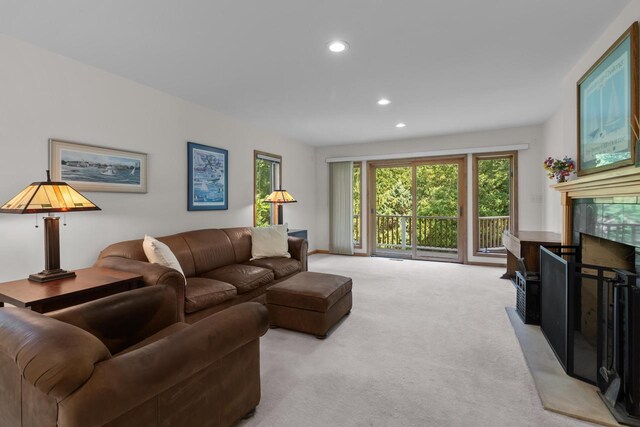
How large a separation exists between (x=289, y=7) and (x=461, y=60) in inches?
64.4

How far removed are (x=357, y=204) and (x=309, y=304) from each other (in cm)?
433

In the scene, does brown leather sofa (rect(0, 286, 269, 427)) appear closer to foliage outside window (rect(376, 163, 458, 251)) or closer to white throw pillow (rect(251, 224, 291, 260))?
white throw pillow (rect(251, 224, 291, 260))

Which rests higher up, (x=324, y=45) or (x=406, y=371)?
(x=324, y=45)

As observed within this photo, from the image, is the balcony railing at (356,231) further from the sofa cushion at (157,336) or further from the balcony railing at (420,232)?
the sofa cushion at (157,336)

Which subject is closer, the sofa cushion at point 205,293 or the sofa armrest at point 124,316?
the sofa armrest at point 124,316

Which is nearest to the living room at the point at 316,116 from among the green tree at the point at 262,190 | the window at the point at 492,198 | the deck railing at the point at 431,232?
the green tree at the point at 262,190

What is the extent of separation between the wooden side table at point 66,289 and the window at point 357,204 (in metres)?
4.96

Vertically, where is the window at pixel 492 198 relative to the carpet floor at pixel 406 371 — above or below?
above

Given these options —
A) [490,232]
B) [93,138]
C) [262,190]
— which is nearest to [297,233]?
[262,190]

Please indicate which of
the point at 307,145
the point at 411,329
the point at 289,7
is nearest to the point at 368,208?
the point at 307,145

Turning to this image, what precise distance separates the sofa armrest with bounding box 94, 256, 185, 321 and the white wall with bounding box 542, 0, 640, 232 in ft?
11.5

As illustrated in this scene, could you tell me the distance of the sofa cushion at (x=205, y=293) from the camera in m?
Result: 2.52

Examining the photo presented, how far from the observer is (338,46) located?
2.49m

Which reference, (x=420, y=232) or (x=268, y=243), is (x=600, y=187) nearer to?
(x=268, y=243)
